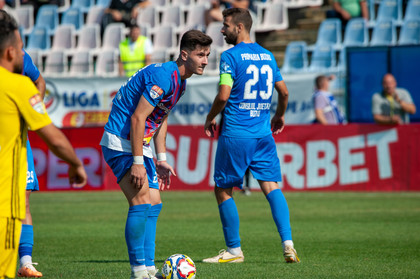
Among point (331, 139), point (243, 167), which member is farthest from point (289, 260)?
point (331, 139)

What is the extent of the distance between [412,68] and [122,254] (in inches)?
394

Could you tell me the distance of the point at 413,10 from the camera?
1919 centimetres

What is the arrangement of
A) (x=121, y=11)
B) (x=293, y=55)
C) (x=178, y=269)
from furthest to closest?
(x=121, y=11)
(x=293, y=55)
(x=178, y=269)

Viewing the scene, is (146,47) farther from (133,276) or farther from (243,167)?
(133,276)

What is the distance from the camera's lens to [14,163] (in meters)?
4.36

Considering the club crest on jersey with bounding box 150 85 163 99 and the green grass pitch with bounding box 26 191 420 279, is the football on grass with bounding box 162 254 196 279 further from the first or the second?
the club crest on jersey with bounding box 150 85 163 99

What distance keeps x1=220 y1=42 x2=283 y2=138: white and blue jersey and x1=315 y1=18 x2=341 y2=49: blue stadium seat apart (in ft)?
40.6

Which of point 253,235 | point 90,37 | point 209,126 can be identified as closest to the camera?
point 209,126

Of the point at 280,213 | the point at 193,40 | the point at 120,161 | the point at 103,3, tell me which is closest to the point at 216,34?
the point at 103,3

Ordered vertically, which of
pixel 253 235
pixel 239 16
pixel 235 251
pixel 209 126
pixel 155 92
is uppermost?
pixel 239 16

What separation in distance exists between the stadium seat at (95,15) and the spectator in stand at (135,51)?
6.55 m

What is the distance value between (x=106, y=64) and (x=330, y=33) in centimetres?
621

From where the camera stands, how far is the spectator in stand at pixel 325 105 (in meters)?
15.3

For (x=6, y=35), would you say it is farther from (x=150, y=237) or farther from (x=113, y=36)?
(x=113, y=36)
